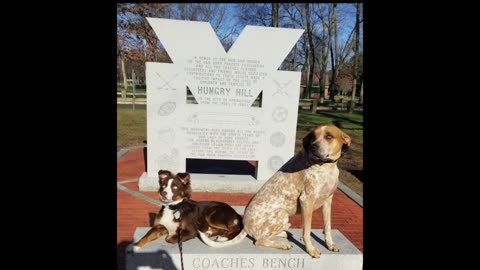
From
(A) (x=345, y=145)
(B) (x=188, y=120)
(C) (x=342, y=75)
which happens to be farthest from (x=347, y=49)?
(A) (x=345, y=145)

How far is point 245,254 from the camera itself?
118 inches

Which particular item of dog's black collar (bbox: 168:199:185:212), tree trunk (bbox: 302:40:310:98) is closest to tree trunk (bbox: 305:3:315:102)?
tree trunk (bbox: 302:40:310:98)

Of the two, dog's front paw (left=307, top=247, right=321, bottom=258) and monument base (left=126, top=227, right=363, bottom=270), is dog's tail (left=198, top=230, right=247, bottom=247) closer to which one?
monument base (left=126, top=227, right=363, bottom=270)

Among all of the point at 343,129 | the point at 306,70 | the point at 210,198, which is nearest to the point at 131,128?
the point at 210,198

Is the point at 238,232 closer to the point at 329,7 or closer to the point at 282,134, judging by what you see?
the point at 282,134

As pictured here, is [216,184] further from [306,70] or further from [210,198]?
[306,70]

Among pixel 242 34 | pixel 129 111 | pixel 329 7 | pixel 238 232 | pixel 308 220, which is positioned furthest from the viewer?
pixel 129 111

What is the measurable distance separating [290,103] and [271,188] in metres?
3.26

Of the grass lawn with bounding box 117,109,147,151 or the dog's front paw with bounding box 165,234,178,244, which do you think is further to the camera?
the grass lawn with bounding box 117,109,147,151

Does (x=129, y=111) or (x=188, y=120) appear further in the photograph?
(x=129, y=111)

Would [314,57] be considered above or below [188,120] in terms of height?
above

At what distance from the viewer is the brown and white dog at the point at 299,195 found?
263cm

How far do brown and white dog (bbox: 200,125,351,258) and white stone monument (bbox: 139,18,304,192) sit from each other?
9.72 feet

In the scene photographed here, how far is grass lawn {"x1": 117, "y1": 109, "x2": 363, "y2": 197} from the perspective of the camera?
7.73 meters
